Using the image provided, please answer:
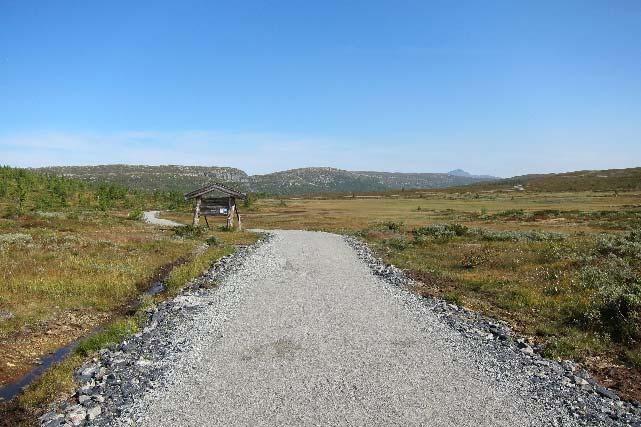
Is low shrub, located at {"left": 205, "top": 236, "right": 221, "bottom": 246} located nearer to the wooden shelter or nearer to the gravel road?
the wooden shelter

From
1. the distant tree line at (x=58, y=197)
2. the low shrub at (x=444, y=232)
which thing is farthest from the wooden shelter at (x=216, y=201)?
the distant tree line at (x=58, y=197)

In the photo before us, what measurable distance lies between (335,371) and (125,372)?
17.3 feet

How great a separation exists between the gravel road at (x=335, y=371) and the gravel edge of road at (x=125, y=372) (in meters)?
0.27

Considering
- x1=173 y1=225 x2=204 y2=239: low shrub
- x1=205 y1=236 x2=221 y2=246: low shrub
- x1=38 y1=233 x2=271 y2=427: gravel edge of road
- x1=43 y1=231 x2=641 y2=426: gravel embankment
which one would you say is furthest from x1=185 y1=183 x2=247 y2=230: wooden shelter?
x1=38 y1=233 x2=271 y2=427: gravel edge of road

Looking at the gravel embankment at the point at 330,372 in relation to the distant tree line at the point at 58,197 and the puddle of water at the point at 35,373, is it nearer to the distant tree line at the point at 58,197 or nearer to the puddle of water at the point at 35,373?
the puddle of water at the point at 35,373

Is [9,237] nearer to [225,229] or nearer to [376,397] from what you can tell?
[225,229]

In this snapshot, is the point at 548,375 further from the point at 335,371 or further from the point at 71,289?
the point at 71,289

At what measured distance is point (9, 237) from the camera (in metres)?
34.5

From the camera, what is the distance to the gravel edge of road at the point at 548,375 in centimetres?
980

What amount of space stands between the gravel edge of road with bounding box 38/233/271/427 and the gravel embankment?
40 millimetres

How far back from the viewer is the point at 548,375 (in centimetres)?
1166

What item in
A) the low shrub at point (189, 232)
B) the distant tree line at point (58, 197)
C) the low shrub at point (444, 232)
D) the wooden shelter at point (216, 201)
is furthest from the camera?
the distant tree line at point (58, 197)

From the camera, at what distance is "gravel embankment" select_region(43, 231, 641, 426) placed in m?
9.63

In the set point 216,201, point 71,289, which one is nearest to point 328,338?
point 71,289
